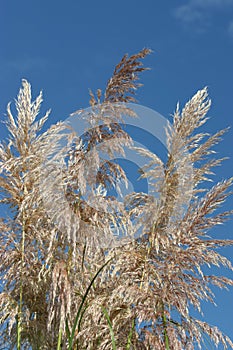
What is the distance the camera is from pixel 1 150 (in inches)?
176

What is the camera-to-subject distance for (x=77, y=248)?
13.9 feet

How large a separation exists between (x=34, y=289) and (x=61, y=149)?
39.0 inches

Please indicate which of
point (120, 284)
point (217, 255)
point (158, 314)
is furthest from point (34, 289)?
point (217, 255)

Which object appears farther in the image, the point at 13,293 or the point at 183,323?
the point at 13,293

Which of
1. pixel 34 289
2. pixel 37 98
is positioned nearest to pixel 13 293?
pixel 34 289

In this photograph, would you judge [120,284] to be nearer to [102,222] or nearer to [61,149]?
[102,222]

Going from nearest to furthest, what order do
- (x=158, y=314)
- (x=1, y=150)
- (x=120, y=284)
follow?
(x=158, y=314), (x=120, y=284), (x=1, y=150)

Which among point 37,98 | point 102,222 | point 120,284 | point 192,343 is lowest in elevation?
point 192,343

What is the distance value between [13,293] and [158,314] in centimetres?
110

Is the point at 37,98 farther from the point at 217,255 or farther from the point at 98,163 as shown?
the point at 217,255

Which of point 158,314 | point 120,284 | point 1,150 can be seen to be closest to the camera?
point 158,314

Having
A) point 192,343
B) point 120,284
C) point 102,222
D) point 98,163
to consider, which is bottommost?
point 192,343

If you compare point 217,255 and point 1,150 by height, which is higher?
point 1,150

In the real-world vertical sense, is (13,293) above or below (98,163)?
below
